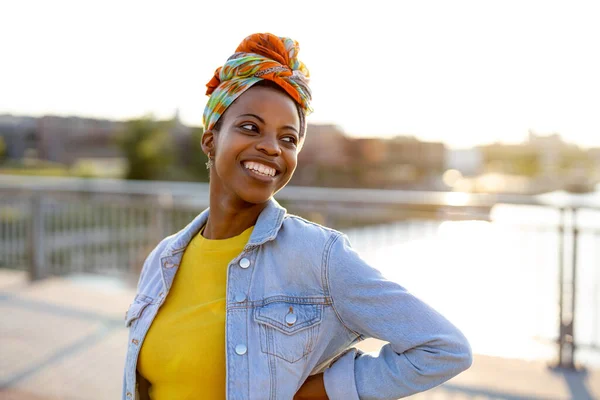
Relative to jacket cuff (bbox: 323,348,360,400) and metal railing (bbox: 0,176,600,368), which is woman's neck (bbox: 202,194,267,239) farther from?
metal railing (bbox: 0,176,600,368)

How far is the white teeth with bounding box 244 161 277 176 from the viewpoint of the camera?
1538mm

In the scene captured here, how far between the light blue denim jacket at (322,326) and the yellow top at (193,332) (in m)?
0.07

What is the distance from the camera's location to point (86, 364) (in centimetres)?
456

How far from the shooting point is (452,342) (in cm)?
134

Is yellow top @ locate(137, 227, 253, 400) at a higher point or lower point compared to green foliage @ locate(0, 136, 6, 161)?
lower

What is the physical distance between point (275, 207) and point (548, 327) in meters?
4.35

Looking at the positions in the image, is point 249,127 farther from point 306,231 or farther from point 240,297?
point 240,297

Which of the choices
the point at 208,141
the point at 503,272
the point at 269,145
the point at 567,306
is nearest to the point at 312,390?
the point at 269,145

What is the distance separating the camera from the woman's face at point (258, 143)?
1.53 metres

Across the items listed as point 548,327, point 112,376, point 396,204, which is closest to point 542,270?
point 548,327

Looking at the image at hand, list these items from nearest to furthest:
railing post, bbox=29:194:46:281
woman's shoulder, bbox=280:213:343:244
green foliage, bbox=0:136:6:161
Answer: woman's shoulder, bbox=280:213:343:244, railing post, bbox=29:194:46:281, green foliage, bbox=0:136:6:161

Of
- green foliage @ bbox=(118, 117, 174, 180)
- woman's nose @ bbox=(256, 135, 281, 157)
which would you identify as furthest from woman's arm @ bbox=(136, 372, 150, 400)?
green foliage @ bbox=(118, 117, 174, 180)

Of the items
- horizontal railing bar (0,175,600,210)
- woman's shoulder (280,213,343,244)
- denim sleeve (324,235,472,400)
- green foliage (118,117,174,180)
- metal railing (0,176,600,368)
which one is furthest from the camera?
green foliage (118,117,174,180)

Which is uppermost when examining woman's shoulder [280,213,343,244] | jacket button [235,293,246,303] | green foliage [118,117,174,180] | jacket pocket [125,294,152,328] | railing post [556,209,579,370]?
green foliage [118,117,174,180]
